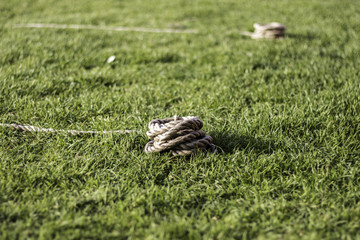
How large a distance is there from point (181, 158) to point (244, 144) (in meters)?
0.53

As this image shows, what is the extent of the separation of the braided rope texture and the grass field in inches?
3.4

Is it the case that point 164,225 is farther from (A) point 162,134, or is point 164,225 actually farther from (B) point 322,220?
(B) point 322,220

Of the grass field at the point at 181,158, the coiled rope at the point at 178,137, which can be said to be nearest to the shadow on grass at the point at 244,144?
the grass field at the point at 181,158

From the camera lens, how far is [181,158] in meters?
2.14

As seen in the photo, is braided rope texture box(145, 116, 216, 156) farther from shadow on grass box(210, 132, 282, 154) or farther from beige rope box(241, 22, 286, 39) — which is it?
beige rope box(241, 22, 286, 39)

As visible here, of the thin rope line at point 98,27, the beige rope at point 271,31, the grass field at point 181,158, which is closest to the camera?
the grass field at point 181,158

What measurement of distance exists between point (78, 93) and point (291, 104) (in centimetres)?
213

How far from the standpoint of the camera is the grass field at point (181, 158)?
169 cm

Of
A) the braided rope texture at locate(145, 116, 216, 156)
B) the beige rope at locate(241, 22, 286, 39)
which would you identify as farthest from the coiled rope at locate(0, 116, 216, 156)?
the beige rope at locate(241, 22, 286, 39)

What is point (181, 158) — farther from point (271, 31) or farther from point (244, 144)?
point (271, 31)

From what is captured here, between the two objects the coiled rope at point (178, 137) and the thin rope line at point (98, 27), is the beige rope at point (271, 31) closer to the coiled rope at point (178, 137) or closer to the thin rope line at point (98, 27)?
the thin rope line at point (98, 27)

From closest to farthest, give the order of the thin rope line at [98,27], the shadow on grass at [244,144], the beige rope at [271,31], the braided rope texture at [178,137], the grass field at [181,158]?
the grass field at [181,158], the braided rope texture at [178,137], the shadow on grass at [244,144], the beige rope at [271,31], the thin rope line at [98,27]

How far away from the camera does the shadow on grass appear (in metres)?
2.24

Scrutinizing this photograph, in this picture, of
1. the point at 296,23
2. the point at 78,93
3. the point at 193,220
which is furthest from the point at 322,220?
the point at 296,23
